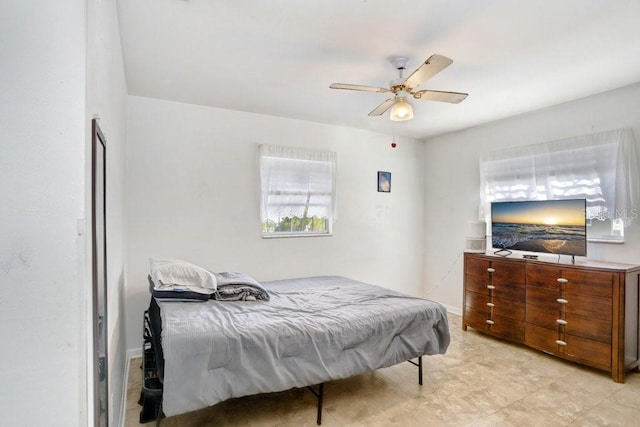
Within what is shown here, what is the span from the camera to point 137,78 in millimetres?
2875

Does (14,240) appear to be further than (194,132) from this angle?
No

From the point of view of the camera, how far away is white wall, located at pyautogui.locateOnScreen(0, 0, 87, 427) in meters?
0.71

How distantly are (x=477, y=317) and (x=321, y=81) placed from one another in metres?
3.17

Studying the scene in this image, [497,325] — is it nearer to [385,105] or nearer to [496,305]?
[496,305]

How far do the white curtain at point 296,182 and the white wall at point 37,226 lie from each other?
3.06 metres

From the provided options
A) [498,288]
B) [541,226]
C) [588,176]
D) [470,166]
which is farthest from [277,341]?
[470,166]

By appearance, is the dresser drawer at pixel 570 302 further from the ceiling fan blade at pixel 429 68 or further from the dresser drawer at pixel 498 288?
the ceiling fan blade at pixel 429 68

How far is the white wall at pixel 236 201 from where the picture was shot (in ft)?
10.8

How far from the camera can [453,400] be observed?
2.49 meters

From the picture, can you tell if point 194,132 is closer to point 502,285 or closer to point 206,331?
point 206,331

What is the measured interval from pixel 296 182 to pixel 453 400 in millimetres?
2704

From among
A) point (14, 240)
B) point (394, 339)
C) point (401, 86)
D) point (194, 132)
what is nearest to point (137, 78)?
point (194, 132)

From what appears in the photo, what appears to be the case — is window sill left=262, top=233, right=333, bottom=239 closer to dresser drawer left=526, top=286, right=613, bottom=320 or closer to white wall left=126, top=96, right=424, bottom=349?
white wall left=126, top=96, right=424, bottom=349

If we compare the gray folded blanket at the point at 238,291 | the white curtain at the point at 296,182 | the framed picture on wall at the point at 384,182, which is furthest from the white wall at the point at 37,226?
the framed picture on wall at the point at 384,182
